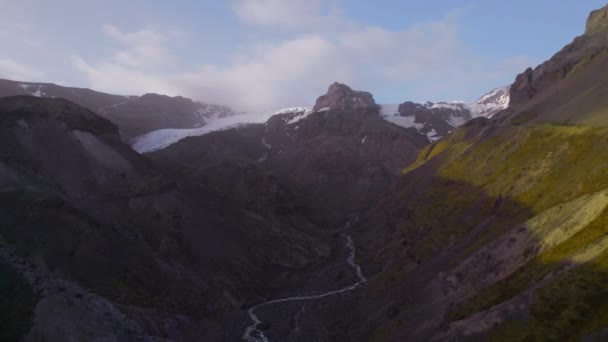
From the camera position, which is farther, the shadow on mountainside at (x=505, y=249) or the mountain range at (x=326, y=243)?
the mountain range at (x=326, y=243)

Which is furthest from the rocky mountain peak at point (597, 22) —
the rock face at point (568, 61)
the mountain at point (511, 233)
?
the mountain at point (511, 233)

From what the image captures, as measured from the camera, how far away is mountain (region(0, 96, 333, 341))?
50.9 m

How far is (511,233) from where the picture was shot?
45.5 metres

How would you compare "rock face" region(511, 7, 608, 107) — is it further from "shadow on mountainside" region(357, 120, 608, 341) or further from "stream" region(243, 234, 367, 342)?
"stream" region(243, 234, 367, 342)

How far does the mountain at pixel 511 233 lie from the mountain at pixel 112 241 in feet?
61.9

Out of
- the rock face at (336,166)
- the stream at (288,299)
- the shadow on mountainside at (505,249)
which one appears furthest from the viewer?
the rock face at (336,166)

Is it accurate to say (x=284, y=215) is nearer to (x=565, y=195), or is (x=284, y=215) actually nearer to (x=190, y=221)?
(x=190, y=221)

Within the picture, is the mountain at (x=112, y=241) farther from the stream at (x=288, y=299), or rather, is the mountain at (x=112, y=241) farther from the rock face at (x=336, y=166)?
the rock face at (x=336, y=166)

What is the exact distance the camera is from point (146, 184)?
89750 mm

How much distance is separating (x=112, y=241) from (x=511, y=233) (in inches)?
1838

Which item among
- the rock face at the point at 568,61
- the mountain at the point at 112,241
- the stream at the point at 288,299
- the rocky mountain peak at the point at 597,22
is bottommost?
the stream at the point at 288,299

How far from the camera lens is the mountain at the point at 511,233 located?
30.4 metres

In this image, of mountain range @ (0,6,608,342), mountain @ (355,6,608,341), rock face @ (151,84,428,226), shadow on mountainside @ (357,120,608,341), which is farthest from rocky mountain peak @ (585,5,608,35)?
rock face @ (151,84,428,226)

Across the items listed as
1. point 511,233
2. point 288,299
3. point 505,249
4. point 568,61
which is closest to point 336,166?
point 568,61
